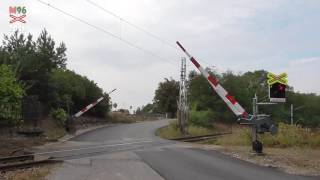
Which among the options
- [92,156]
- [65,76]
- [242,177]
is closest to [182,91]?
[65,76]

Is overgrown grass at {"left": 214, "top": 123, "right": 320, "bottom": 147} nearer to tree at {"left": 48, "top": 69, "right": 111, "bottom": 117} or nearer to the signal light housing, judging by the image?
the signal light housing

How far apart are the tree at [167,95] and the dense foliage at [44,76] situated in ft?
129

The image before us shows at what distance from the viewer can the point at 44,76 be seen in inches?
1896

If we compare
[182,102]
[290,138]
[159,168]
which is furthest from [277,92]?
[182,102]

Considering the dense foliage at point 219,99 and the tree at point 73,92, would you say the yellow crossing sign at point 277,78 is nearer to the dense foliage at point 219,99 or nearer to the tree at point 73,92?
the tree at point 73,92

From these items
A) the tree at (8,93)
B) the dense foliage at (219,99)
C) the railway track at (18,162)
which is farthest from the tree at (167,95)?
the railway track at (18,162)

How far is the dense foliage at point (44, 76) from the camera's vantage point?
44906 mm

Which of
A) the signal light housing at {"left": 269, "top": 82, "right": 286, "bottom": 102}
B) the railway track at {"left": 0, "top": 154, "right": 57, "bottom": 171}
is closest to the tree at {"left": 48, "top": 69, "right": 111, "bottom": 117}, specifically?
the railway track at {"left": 0, "top": 154, "right": 57, "bottom": 171}

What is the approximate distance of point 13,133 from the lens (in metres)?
33.4

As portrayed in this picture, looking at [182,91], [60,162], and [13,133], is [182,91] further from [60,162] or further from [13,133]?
[60,162]

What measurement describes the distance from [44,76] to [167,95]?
2450 inches

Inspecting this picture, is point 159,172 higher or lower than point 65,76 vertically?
lower

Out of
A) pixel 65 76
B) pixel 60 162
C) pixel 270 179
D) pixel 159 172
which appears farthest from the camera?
pixel 65 76

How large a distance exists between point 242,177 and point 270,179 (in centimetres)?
84
